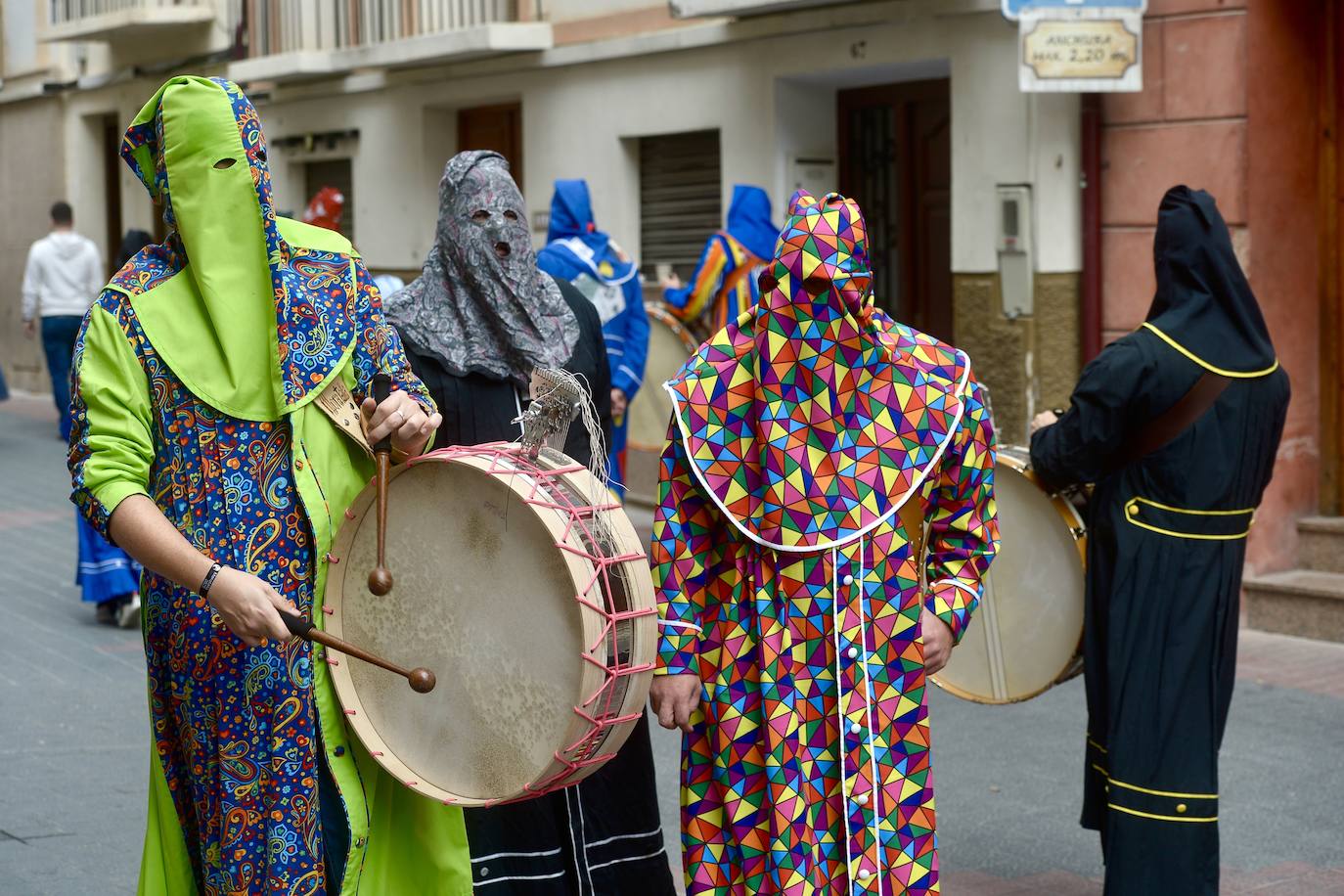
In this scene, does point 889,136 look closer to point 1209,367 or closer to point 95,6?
point 1209,367

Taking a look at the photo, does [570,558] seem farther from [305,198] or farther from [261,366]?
[305,198]

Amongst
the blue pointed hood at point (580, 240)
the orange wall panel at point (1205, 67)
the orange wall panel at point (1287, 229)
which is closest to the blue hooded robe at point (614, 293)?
the blue pointed hood at point (580, 240)

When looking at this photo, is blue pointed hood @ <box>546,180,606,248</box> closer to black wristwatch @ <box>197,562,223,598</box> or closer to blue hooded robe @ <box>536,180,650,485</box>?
blue hooded robe @ <box>536,180,650,485</box>

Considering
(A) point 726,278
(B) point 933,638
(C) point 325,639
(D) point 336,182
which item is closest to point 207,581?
(C) point 325,639

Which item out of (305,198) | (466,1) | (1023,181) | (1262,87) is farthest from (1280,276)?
(305,198)

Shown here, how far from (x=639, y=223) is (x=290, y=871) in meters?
10.3

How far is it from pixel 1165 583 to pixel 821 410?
1567mm

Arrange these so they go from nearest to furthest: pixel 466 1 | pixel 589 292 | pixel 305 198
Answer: pixel 589 292 < pixel 466 1 < pixel 305 198

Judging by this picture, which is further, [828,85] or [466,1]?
[466,1]

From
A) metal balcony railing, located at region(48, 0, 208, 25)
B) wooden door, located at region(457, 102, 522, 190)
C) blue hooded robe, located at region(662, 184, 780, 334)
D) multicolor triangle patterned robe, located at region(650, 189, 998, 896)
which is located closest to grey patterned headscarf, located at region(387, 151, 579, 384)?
multicolor triangle patterned robe, located at region(650, 189, 998, 896)

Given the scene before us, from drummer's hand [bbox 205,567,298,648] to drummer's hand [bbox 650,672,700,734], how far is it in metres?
0.76

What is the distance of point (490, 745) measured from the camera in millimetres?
3330

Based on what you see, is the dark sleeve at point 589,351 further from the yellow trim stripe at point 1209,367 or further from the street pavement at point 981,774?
the street pavement at point 981,774

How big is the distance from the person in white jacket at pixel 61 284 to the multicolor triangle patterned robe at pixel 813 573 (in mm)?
12680
